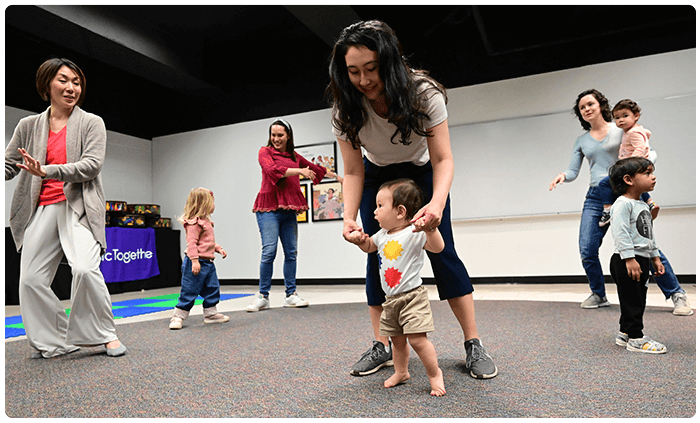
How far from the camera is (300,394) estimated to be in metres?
1.25

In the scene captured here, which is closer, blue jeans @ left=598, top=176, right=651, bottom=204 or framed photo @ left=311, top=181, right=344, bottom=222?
blue jeans @ left=598, top=176, right=651, bottom=204

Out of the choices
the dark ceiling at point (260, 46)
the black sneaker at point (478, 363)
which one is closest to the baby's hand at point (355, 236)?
the black sneaker at point (478, 363)

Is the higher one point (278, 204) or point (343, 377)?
point (278, 204)

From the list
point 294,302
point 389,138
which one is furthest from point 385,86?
point 294,302

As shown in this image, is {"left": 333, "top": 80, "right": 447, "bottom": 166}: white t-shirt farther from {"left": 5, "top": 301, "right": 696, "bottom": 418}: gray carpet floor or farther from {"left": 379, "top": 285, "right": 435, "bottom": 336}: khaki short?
{"left": 5, "top": 301, "right": 696, "bottom": 418}: gray carpet floor

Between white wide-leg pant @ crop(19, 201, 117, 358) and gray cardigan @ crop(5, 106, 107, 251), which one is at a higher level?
gray cardigan @ crop(5, 106, 107, 251)

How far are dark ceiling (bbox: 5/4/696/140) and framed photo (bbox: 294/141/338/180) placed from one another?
0.58 metres

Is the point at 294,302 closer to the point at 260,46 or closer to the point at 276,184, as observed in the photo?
the point at 276,184

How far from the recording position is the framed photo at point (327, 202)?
227 inches

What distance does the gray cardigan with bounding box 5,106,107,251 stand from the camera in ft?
6.31

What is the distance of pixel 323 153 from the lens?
19.4 feet

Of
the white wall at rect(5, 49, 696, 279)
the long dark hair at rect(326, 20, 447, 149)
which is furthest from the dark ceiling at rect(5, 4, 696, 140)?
the long dark hair at rect(326, 20, 447, 149)

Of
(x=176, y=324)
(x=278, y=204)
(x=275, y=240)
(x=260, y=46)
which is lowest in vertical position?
(x=176, y=324)

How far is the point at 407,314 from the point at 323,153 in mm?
4834
